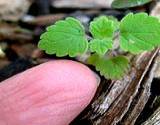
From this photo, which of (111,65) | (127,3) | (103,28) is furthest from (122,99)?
(127,3)

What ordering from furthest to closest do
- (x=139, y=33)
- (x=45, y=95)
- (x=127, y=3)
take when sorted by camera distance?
1. (x=127, y=3)
2. (x=139, y=33)
3. (x=45, y=95)

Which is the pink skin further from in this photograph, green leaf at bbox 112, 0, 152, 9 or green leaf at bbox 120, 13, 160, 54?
green leaf at bbox 112, 0, 152, 9

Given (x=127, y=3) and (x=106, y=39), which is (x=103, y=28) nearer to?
(x=106, y=39)

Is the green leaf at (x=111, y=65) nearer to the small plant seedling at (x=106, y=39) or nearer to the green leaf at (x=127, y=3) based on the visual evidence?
the small plant seedling at (x=106, y=39)

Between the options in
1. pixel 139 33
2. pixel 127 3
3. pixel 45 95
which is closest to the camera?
pixel 45 95

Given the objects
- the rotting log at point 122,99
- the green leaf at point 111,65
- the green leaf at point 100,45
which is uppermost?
the green leaf at point 100,45

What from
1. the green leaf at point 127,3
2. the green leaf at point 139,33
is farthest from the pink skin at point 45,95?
the green leaf at point 127,3

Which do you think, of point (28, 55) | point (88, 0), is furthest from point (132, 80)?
point (88, 0)

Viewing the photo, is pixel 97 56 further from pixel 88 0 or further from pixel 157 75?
pixel 88 0
